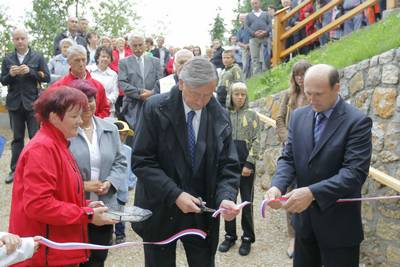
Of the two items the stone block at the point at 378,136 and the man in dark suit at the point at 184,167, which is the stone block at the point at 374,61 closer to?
the stone block at the point at 378,136

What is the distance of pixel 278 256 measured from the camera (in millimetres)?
5648

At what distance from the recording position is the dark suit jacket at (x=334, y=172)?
122 inches

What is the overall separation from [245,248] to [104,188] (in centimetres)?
258

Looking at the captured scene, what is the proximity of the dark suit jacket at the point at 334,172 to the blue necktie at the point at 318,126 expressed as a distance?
0.03 metres

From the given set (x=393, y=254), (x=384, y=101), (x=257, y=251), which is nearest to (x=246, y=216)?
(x=257, y=251)

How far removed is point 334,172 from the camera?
3229mm

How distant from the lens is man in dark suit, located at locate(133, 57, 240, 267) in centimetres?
308

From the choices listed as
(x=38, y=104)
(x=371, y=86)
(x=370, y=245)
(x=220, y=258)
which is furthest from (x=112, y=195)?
(x=371, y=86)

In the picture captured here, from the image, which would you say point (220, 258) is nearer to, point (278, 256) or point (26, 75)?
point (278, 256)

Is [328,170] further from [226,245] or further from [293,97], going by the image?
[226,245]

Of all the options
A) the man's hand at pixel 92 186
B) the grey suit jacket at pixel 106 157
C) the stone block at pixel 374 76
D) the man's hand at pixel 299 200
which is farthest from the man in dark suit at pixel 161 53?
the man's hand at pixel 299 200

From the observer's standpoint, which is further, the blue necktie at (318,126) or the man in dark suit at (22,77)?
the man in dark suit at (22,77)

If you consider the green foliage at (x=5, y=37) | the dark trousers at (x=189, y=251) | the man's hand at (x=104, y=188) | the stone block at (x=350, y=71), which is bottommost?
the dark trousers at (x=189, y=251)

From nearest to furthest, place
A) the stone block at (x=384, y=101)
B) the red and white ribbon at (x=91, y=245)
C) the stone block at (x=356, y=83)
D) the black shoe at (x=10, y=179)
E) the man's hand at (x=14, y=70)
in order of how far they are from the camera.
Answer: the red and white ribbon at (x=91, y=245) < the stone block at (x=384, y=101) < the stone block at (x=356, y=83) < the man's hand at (x=14, y=70) < the black shoe at (x=10, y=179)
